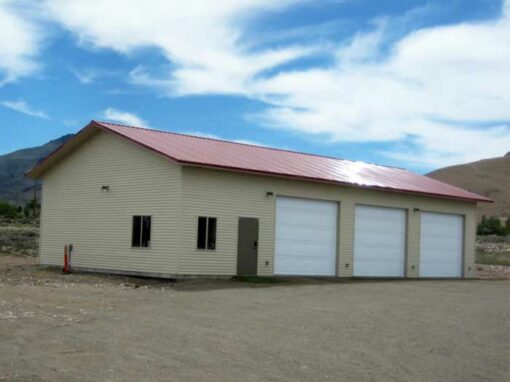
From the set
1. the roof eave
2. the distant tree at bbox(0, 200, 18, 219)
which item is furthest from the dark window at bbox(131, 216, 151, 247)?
the distant tree at bbox(0, 200, 18, 219)

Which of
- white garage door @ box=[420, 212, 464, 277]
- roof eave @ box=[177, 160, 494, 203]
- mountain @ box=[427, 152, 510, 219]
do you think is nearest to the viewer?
roof eave @ box=[177, 160, 494, 203]

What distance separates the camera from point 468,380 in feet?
29.2

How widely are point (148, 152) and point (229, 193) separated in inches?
118

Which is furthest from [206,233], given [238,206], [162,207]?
[162,207]

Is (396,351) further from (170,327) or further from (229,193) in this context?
(229,193)

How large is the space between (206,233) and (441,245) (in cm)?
1242

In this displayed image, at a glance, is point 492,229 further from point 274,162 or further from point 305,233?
point 305,233

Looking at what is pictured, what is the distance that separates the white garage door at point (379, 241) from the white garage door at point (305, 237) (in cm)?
133

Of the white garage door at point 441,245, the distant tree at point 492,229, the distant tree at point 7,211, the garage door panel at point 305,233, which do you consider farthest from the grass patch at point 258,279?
the distant tree at point 492,229

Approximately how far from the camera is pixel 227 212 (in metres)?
23.1

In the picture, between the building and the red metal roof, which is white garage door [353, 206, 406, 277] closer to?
the building

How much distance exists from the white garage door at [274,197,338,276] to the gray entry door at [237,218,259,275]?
0.96 metres

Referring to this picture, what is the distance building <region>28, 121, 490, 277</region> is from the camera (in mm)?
22594

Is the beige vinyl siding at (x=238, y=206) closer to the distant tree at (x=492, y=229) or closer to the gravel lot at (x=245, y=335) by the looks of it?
the gravel lot at (x=245, y=335)
